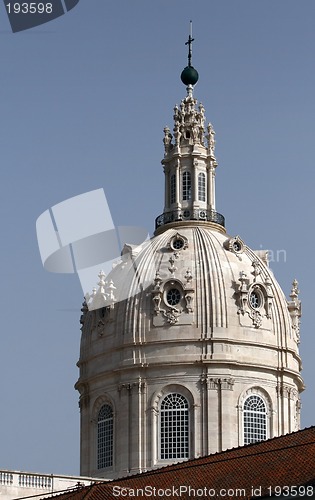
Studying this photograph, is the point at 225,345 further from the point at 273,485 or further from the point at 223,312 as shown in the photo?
the point at 273,485

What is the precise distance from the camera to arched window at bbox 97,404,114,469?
9219 cm

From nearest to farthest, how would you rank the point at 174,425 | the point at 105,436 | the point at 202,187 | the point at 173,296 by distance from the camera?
the point at 174,425
the point at 173,296
the point at 105,436
the point at 202,187

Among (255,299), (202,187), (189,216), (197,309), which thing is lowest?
(197,309)

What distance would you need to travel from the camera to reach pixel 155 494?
59.6 m

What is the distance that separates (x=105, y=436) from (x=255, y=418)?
7.81m

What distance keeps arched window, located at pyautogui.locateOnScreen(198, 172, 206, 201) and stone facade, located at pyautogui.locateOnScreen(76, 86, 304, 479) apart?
157 cm

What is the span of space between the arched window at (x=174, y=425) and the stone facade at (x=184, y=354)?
0.05 metres

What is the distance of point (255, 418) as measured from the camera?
300 feet

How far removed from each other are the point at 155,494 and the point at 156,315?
32960 mm

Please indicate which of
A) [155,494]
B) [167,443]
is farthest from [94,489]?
[167,443]

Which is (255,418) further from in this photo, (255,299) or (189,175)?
(189,175)

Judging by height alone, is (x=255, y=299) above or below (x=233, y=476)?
above

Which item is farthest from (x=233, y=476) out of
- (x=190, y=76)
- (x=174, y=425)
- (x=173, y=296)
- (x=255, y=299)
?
(x=190, y=76)

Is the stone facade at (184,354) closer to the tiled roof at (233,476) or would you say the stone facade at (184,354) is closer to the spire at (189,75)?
the spire at (189,75)
